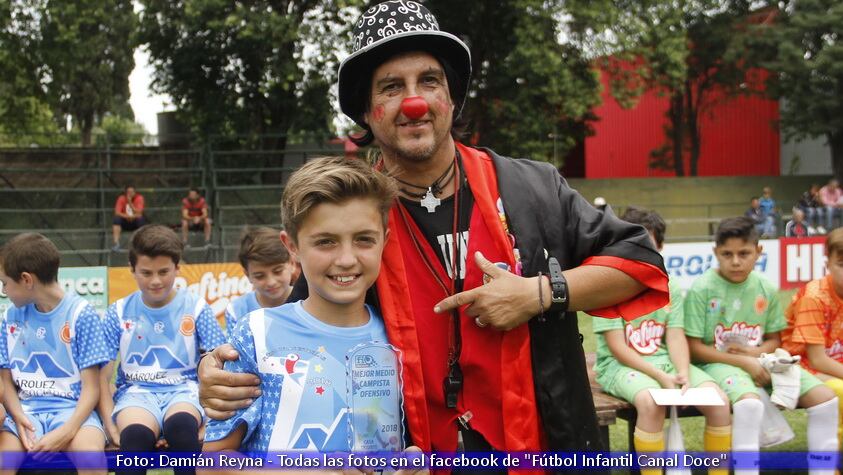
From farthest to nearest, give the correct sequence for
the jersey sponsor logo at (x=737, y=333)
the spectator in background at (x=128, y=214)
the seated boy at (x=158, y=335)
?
the spectator in background at (x=128, y=214)
the jersey sponsor logo at (x=737, y=333)
the seated boy at (x=158, y=335)

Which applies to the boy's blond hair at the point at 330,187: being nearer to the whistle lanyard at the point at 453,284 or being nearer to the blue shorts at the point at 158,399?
the whistle lanyard at the point at 453,284

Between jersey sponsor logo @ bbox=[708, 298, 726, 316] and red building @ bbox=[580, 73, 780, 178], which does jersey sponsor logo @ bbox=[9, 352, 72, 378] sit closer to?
jersey sponsor logo @ bbox=[708, 298, 726, 316]

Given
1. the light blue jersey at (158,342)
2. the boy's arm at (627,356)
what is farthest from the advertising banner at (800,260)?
the light blue jersey at (158,342)

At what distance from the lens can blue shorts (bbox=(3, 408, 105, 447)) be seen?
391cm

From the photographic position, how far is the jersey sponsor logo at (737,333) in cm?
478

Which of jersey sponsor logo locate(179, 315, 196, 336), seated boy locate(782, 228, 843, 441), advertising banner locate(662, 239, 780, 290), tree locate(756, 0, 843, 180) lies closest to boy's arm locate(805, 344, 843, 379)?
seated boy locate(782, 228, 843, 441)

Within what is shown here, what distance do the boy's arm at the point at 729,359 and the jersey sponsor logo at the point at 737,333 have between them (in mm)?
107

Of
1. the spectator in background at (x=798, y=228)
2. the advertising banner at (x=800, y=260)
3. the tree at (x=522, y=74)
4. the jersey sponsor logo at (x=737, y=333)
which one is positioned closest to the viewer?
the jersey sponsor logo at (x=737, y=333)

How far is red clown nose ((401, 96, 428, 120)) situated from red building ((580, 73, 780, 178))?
96.6 feet

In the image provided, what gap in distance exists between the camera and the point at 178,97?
20.5m

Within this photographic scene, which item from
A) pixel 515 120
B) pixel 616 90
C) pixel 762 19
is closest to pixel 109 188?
pixel 515 120

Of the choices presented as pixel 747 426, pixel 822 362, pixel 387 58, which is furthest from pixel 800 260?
pixel 387 58

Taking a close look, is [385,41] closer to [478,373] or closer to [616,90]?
→ [478,373]

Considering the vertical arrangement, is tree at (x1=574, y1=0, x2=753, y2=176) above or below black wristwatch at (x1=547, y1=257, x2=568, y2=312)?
above
